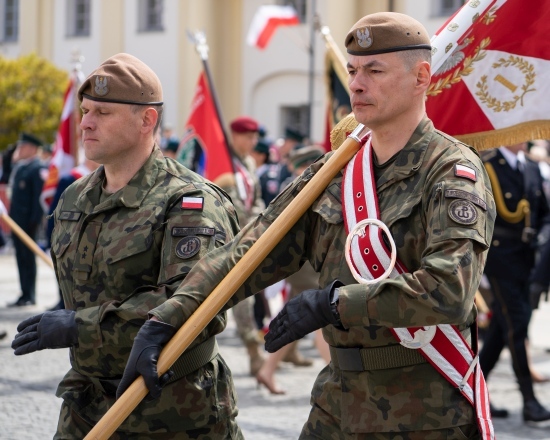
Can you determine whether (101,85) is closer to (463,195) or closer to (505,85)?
(463,195)

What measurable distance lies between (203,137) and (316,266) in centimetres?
702

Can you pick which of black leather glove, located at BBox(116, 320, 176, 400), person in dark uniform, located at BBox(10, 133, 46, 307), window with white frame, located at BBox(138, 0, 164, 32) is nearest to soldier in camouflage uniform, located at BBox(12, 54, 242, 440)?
black leather glove, located at BBox(116, 320, 176, 400)

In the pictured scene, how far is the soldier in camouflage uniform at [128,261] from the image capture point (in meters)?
3.43

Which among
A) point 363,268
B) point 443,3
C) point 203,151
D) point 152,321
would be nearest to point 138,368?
point 152,321

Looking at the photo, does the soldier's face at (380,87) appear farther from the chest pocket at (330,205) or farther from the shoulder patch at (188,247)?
the shoulder patch at (188,247)

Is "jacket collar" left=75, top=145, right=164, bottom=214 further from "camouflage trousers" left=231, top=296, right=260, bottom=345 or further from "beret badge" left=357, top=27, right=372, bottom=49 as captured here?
"camouflage trousers" left=231, top=296, right=260, bottom=345

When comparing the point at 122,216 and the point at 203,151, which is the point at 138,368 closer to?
the point at 122,216

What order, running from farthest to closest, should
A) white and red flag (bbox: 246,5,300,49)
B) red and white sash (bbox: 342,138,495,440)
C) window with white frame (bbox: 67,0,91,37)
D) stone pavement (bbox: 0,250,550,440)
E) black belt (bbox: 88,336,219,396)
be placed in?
window with white frame (bbox: 67,0,91,37), white and red flag (bbox: 246,5,300,49), stone pavement (bbox: 0,250,550,440), black belt (bbox: 88,336,219,396), red and white sash (bbox: 342,138,495,440)

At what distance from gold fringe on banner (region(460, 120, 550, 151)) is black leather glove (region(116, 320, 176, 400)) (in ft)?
5.38

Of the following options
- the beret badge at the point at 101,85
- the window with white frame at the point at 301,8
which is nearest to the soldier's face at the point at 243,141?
the beret badge at the point at 101,85

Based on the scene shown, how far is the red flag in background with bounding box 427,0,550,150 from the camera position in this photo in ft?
13.5

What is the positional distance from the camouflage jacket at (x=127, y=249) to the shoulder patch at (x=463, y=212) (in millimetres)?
946

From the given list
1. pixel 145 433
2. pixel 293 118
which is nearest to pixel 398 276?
pixel 145 433

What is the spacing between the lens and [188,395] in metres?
3.53
